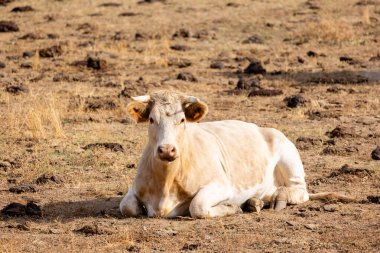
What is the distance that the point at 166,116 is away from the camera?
31.2 ft

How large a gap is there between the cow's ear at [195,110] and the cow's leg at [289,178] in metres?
1.45

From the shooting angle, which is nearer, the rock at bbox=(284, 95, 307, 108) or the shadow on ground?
the shadow on ground

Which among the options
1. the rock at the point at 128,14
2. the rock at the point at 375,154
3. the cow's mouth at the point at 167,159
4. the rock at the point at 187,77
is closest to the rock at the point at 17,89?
the rock at the point at 187,77

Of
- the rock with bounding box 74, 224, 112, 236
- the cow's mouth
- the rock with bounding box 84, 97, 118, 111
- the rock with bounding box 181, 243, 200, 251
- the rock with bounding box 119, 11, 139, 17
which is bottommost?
the rock with bounding box 119, 11, 139, 17

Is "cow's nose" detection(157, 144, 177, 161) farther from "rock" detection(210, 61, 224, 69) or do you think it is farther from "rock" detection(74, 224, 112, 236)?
"rock" detection(210, 61, 224, 69)

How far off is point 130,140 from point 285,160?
13.5ft

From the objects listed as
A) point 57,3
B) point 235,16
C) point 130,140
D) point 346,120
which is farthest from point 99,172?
point 57,3

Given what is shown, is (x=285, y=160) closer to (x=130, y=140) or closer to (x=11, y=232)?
(x=11, y=232)

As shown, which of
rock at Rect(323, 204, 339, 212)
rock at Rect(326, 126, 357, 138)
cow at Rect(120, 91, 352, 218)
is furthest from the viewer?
rock at Rect(326, 126, 357, 138)

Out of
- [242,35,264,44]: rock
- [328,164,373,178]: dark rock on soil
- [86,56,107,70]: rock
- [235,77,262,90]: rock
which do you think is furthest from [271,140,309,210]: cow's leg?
[242,35,264,44]: rock

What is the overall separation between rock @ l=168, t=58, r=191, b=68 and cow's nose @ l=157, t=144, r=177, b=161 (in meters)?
13.2

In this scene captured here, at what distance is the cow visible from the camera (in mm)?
9570

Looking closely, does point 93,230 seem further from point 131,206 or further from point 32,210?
point 32,210

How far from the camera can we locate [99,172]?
41.3 ft
